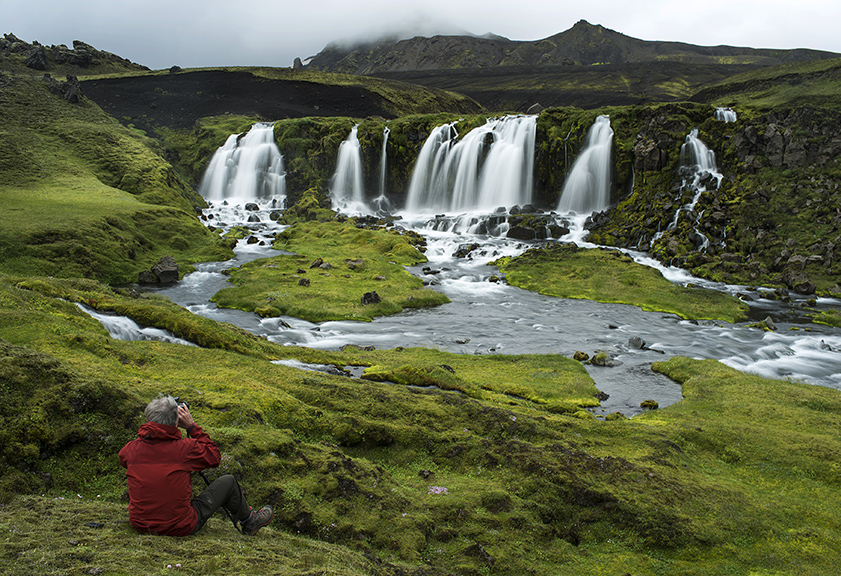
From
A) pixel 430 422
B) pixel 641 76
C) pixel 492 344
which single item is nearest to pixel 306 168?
pixel 492 344

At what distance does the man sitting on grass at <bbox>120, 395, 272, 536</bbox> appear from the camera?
6.55 metres

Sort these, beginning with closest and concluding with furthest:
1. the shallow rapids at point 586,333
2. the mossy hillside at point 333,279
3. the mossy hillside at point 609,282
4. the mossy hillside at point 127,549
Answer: the mossy hillside at point 127,549 → the shallow rapids at point 586,333 → the mossy hillside at point 333,279 → the mossy hillside at point 609,282

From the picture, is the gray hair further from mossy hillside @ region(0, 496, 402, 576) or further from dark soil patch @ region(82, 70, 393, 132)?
dark soil patch @ region(82, 70, 393, 132)

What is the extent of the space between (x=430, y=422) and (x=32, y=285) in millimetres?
15061

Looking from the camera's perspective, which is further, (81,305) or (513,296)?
(513,296)

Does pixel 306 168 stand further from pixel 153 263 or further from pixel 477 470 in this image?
pixel 477 470

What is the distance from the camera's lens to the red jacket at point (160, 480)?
21.5ft

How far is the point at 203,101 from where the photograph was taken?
11756 centimetres

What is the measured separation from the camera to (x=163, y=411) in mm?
6699

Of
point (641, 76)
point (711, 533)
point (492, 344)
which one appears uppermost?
point (641, 76)

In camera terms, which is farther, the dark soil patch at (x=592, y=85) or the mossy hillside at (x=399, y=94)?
the dark soil patch at (x=592, y=85)

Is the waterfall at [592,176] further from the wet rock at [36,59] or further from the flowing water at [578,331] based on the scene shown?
the wet rock at [36,59]

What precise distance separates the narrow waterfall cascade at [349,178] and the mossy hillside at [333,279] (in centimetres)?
2031

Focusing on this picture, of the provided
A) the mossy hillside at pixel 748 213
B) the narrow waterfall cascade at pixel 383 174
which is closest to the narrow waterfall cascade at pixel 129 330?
the mossy hillside at pixel 748 213
